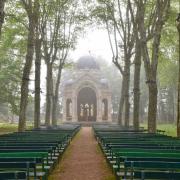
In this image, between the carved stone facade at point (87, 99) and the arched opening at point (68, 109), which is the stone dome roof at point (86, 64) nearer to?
the carved stone facade at point (87, 99)

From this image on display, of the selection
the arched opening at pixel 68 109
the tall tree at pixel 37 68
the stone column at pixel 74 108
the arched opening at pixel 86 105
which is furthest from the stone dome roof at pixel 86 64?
the tall tree at pixel 37 68

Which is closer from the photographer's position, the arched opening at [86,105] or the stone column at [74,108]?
the stone column at [74,108]

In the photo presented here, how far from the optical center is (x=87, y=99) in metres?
67.8

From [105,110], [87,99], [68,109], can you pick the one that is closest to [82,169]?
[105,110]

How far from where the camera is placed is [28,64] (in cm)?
2423

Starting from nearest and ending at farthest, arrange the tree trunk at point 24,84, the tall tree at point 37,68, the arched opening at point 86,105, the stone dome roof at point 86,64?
the tree trunk at point 24,84 < the tall tree at point 37,68 < the arched opening at point 86,105 < the stone dome roof at point 86,64

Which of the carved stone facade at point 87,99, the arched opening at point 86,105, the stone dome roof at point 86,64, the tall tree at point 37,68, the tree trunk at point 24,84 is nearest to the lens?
the tree trunk at point 24,84

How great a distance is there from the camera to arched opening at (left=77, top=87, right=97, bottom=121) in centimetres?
6694

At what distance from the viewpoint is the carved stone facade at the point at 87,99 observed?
209 feet

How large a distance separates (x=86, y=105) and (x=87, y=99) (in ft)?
3.45

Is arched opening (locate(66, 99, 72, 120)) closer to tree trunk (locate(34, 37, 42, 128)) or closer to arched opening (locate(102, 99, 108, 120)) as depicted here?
arched opening (locate(102, 99, 108, 120))

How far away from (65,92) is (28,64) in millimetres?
40690

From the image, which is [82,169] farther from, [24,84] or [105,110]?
[105,110]

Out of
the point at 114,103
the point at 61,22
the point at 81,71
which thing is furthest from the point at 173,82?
the point at 114,103
